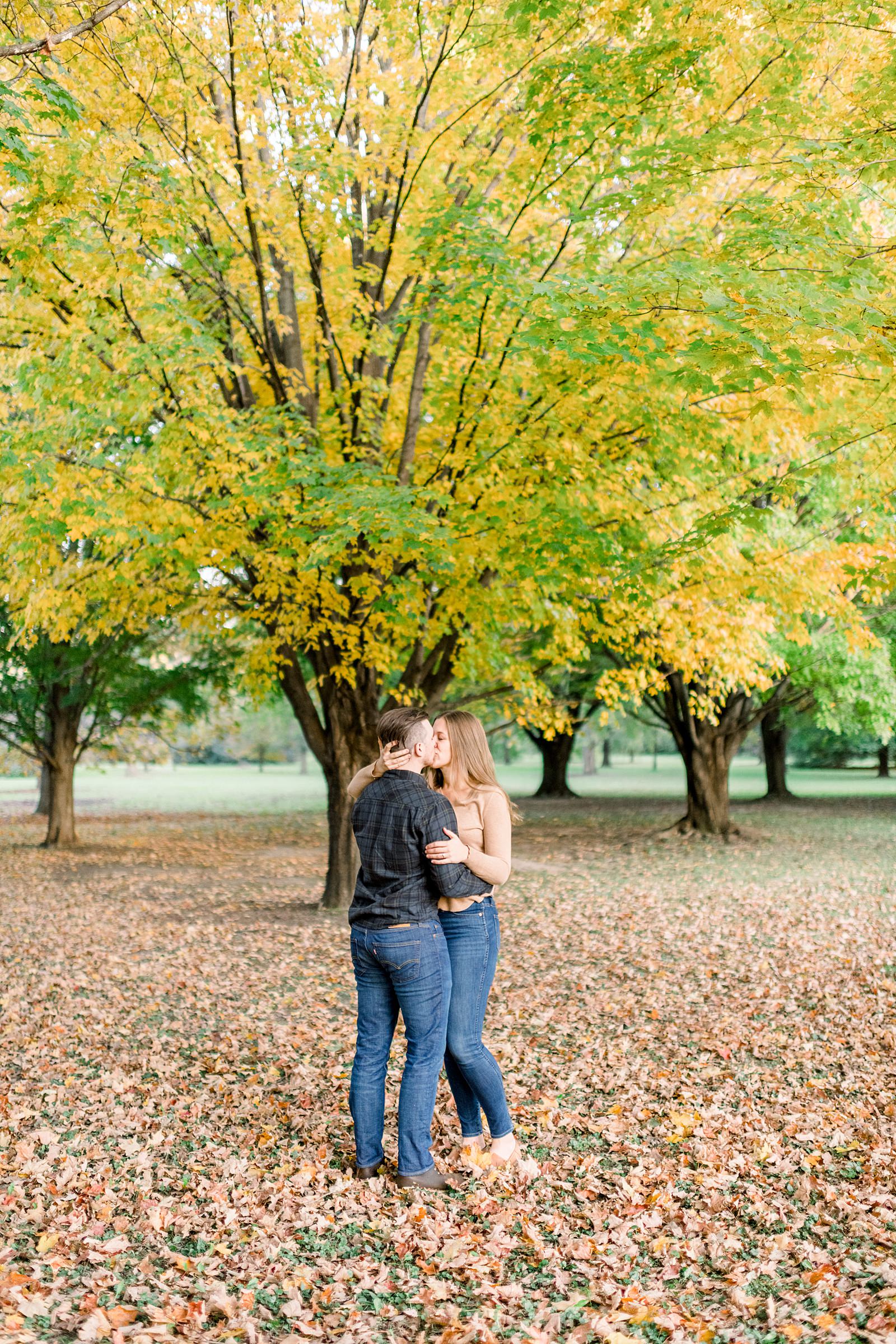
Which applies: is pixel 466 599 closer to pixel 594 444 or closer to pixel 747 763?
pixel 594 444

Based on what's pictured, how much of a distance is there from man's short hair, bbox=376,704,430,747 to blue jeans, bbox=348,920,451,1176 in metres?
0.75

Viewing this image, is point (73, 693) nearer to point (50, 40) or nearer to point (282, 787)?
point (50, 40)

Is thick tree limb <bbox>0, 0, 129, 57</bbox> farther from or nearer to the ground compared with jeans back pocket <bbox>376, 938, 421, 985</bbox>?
farther from the ground

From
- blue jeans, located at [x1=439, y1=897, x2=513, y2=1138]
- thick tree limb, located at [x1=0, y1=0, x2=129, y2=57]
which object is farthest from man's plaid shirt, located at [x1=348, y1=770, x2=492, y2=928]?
thick tree limb, located at [x1=0, y1=0, x2=129, y2=57]

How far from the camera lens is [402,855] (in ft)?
12.8

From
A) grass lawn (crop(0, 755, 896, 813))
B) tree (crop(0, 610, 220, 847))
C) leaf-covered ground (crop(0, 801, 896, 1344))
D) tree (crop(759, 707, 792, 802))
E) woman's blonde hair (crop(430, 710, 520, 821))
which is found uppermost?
tree (crop(0, 610, 220, 847))

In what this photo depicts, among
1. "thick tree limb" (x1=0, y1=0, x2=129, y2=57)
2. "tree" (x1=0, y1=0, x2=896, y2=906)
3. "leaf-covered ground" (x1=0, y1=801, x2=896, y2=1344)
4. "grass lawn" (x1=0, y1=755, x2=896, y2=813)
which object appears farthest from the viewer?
"grass lawn" (x1=0, y1=755, x2=896, y2=813)

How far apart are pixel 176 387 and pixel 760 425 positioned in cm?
522

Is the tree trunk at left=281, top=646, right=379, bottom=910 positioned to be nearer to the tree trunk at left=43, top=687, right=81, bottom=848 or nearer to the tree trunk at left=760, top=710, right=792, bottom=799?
the tree trunk at left=43, top=687, right=81, bottom=848

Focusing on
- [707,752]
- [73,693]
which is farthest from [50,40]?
[707,752]

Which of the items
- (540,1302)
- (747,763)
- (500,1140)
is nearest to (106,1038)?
(500,1140)

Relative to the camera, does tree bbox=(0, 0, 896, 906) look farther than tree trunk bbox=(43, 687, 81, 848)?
No

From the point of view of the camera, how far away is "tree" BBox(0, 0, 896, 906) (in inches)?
278

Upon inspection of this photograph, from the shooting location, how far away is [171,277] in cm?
956
